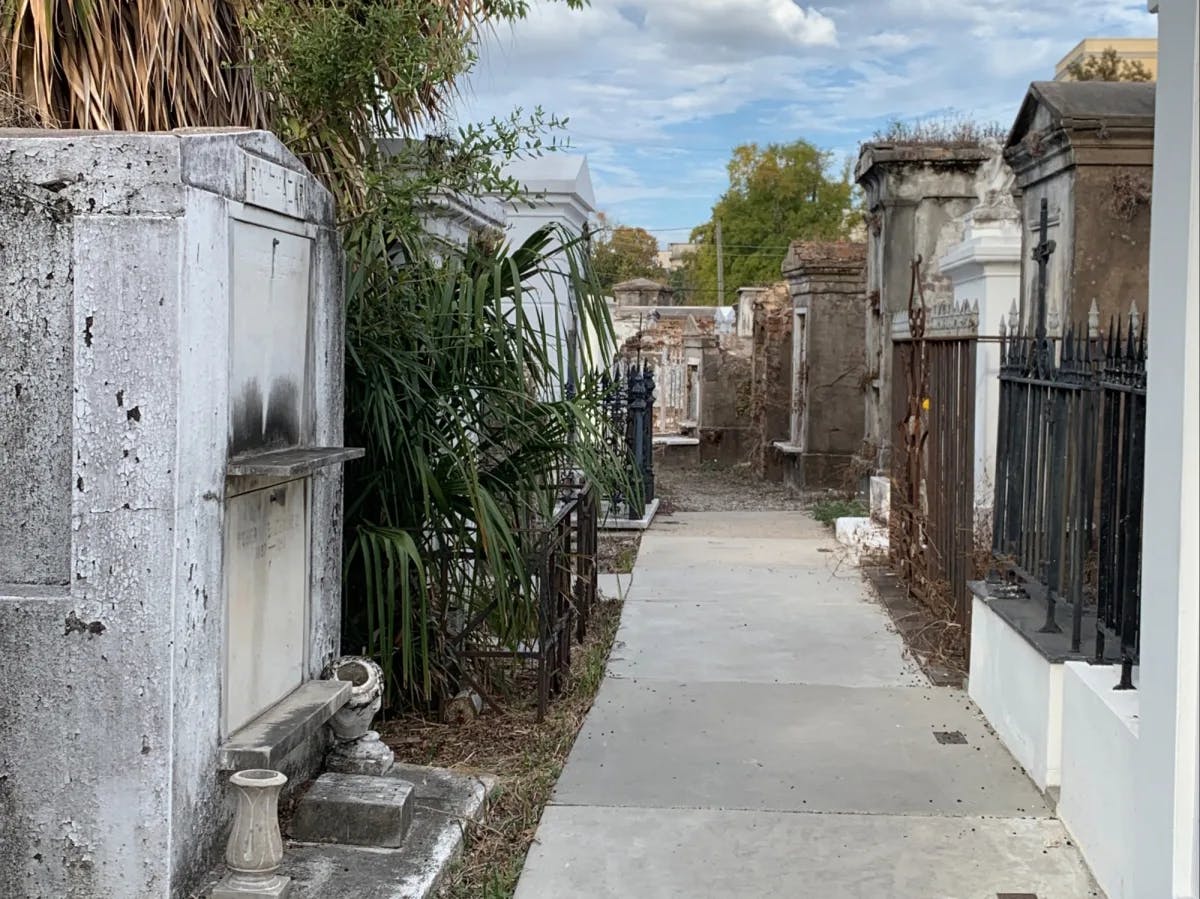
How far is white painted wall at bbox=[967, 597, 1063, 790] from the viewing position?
170 inches

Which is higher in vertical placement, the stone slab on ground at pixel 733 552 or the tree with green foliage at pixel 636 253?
the tree with green foliage at pixel 636 253

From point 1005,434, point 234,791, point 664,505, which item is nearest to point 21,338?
point 234,791

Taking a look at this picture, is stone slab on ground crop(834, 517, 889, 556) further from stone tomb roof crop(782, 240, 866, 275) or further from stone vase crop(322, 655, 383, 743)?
stone vase crop(322, 655, 383, 743)

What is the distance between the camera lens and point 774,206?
43.3 m

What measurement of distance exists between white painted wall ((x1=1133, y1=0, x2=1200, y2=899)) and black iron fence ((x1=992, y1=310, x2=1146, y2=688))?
2.65ft

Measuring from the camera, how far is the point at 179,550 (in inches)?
122

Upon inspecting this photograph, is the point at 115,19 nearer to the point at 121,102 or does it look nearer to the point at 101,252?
the point at 121,102

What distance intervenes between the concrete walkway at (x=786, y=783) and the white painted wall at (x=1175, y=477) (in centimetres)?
88

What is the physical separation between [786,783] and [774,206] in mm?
40335

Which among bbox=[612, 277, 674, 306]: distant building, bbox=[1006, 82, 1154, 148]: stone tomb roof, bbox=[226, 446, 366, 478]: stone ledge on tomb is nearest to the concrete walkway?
bbox=[226, 446, 366, 478]: stone ledge on tomb

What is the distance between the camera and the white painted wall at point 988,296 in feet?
22.1

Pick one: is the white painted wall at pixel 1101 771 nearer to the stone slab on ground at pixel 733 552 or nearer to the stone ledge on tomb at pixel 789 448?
the stone slab on ground at pixel 733 552

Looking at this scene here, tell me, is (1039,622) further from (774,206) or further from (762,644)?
(774,206)

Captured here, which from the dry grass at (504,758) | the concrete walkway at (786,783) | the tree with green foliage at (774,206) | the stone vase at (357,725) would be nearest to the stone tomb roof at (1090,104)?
the concrete walkway at (786,783)
